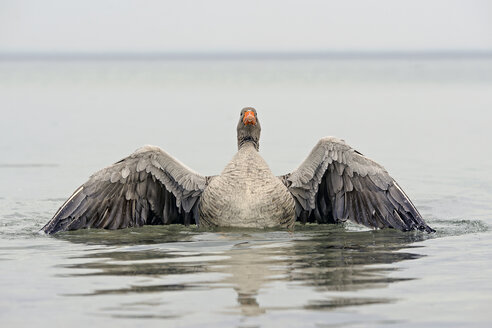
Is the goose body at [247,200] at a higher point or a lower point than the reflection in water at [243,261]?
higher

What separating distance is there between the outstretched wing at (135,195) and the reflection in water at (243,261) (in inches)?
7.6

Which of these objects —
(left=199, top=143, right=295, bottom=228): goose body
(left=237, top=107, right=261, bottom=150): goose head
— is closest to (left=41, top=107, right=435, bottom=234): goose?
(left=199, top=143, right=295, bottom=228): goose body

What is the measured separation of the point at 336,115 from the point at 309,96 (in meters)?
14.9

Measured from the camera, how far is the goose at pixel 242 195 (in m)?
13.9

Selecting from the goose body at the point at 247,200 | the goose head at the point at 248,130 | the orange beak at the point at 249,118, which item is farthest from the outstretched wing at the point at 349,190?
the orange beak at the point at 249,118

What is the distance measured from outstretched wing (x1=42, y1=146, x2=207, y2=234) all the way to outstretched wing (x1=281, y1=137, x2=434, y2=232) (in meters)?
1.57

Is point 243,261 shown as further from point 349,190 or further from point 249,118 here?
point 249,118

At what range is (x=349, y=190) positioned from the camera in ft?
47.0

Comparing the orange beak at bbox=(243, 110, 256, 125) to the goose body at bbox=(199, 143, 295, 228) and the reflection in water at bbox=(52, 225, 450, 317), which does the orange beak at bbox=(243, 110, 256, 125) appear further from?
the reflection in water at bbox=(52, 225, 450, 317)

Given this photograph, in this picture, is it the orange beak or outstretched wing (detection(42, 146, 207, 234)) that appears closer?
outstretched wing (detection(42, 146, 207, 234))

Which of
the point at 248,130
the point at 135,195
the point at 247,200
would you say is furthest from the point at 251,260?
the point at 248,130

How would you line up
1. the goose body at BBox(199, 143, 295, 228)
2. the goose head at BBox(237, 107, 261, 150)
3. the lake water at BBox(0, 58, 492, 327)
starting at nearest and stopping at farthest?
A: the lake water at BBox(0, 58, 492, 327), the goose body at BBox(199, 143, 295, 228), the goose head at BBox(237, 107, 261, 150)

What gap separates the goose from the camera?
13945 millimetres

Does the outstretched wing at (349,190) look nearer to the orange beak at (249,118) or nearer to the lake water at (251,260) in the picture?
the lake water at (251,260)
